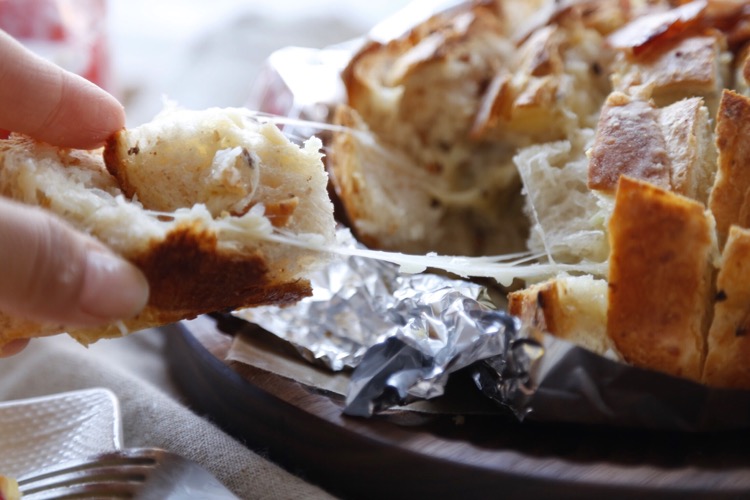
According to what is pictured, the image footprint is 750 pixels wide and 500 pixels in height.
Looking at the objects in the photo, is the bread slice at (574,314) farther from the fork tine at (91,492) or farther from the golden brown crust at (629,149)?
the fork tine at (91,492)

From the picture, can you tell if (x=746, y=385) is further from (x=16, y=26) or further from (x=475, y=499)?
(x=16, y=26)

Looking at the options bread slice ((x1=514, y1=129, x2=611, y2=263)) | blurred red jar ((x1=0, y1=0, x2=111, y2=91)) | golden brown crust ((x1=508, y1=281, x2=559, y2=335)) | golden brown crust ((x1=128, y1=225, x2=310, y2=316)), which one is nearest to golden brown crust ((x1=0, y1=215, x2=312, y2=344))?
golden brown crust ((x1=128, y1=225, x2=310, y2=316))

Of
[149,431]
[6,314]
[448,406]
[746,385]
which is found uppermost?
[6,314]

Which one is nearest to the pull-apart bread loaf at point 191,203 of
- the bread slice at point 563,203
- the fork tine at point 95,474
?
the fork tine at point 95,474

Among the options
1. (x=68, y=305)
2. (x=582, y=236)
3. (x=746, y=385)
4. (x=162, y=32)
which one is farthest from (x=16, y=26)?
(x=746, y=385)

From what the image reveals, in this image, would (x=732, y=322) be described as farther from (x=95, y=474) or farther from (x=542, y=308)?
(x=95, y=474)

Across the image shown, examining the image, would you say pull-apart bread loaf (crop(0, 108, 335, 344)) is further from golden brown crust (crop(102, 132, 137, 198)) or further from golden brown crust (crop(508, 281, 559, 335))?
golden brown crust (crop(508, 281, 559, 335))
